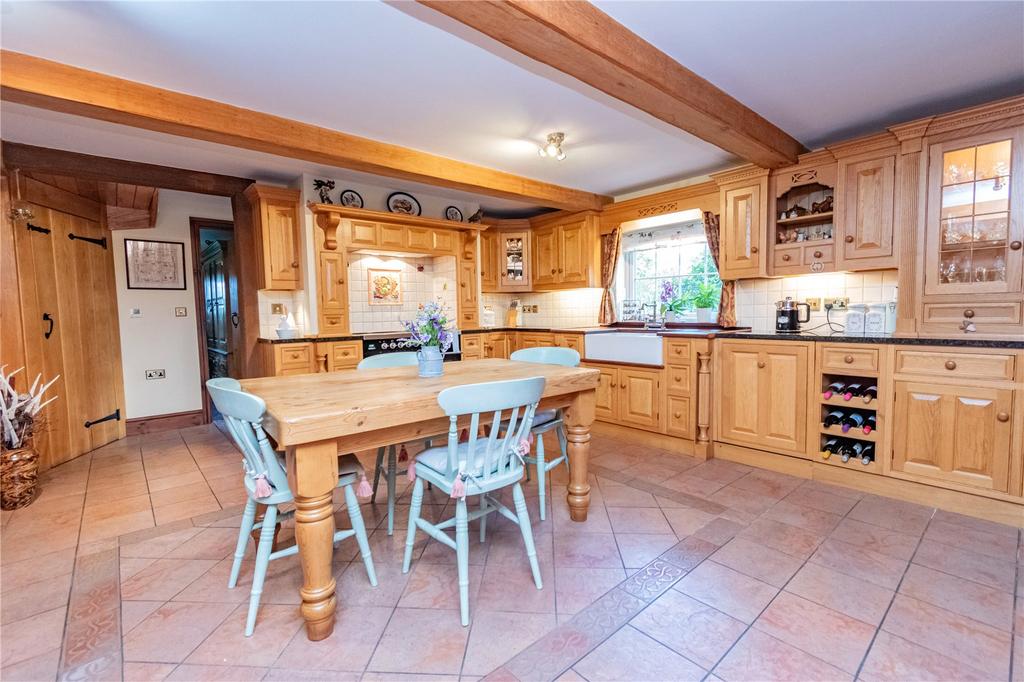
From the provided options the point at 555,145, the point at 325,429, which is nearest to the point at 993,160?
the point at 555,145

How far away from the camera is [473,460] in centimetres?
184

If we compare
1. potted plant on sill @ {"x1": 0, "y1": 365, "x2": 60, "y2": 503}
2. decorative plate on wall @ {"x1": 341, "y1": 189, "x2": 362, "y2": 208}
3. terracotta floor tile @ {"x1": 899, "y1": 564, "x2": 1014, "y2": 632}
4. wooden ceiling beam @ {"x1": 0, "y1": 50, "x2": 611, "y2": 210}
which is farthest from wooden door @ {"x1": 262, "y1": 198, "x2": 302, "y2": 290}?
terracotta floor tile @ {"x1": 899, "y1": 564, "x2": 1014, "y2": 632}

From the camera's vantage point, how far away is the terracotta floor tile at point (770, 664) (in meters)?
1.40

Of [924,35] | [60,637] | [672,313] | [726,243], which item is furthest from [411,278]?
[924,35]

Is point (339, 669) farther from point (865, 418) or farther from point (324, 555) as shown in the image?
point (865, 418)

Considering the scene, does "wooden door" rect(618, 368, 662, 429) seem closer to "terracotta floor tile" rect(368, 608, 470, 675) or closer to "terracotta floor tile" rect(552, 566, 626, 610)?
"terracotta floor tile" rect(552, 566, 626, 610)

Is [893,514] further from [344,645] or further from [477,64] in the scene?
[477,64]

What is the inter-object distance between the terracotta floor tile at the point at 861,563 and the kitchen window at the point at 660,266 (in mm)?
2463

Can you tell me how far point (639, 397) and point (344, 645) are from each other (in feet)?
9.39

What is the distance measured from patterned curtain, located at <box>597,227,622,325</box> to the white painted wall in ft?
13.3

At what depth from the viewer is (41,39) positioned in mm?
1995

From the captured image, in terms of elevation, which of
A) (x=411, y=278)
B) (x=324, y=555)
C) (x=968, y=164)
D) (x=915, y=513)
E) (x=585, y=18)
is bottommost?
(x=915, y=513)

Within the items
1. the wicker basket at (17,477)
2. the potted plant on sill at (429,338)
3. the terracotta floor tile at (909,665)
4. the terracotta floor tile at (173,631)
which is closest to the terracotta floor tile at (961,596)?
the terracotta floor tile at (909,665)

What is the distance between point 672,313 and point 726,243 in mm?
883
